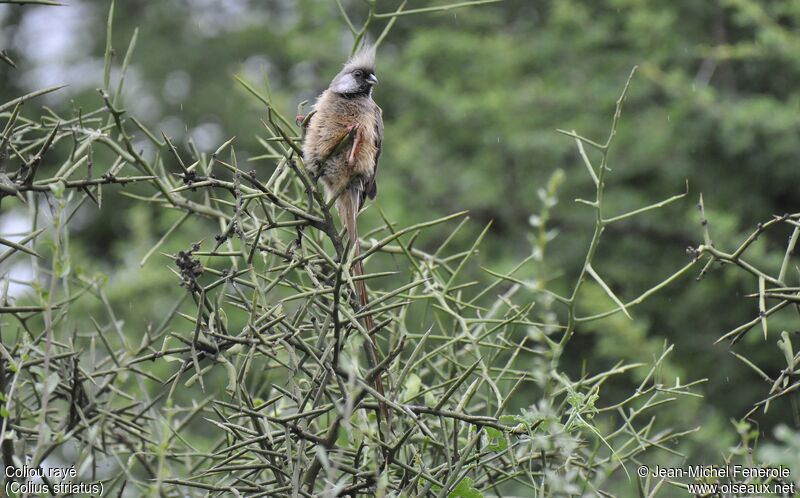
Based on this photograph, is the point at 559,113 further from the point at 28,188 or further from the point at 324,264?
the point at 28,188

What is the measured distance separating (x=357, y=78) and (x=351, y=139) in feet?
2.38

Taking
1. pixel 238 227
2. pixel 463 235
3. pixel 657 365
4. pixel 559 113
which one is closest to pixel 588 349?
pixel 463 235

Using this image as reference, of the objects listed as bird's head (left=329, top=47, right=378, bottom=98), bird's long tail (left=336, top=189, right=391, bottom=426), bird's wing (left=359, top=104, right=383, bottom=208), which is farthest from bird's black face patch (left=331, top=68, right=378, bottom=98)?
bird's long tail (left=336, top=189, right=391, bottom=426)

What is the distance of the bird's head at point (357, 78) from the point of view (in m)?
3.68

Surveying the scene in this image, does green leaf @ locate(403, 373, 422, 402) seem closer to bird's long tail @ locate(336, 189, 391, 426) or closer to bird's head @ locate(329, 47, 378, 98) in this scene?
bird's long tail @ locate(336, 189, 391, 426)

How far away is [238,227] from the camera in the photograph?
1.83 m

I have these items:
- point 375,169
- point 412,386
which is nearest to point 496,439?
point 412,386

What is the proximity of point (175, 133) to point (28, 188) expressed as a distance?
11202 millimetres

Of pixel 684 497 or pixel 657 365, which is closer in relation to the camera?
pixel 657 365

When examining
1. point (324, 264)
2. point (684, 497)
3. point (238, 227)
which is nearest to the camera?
point (238, 227)

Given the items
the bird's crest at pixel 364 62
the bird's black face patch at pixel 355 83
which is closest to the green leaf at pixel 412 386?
the bird's black face patch at pixel 355 83

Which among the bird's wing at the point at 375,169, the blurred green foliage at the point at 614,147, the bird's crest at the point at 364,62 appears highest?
the bird's crest at the point at 364,62

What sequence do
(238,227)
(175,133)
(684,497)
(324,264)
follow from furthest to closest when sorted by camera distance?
(175,133) → (684,497) → (324,264) → (238,227)

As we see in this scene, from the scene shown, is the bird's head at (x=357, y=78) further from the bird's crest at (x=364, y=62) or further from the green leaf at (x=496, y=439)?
the green leaf at (x=496, y=439)
